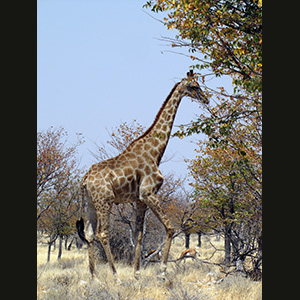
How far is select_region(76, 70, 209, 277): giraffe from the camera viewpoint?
11.2 m

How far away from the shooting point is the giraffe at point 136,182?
11195mm

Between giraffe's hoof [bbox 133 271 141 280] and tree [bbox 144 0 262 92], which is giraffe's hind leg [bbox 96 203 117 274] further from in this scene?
tree [bbox 144 0 262 92]

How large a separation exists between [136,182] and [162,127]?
58.8 inches

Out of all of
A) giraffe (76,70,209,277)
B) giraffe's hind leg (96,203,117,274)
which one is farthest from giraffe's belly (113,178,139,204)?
giraffe's hind leg (96,203,117,274)

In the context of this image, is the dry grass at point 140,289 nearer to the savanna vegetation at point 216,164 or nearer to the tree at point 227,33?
the savanna vegetation at point 216,164

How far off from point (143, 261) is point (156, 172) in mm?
7022

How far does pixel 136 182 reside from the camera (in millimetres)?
11398

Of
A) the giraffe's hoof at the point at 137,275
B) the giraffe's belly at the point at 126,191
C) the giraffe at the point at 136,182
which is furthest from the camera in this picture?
the giraffe's belly at the point at 126,191

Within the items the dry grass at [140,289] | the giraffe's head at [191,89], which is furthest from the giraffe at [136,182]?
the dry grass at [140,289]

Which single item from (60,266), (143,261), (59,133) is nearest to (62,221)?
(60,266)

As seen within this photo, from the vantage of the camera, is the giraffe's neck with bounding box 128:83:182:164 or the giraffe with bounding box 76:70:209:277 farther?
the giraffe's neck with bounding box 128:83:182:164

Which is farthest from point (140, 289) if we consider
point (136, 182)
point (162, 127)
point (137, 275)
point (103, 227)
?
point (162, 127)

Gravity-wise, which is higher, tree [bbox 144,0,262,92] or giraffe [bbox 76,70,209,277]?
tree [bbox 144,0,262,92]

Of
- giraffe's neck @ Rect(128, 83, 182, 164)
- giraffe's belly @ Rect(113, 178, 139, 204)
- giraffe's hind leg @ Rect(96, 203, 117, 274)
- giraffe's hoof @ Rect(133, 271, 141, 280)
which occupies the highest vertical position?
giraffe's neck @ Rect(128, 83, 182, 164)
